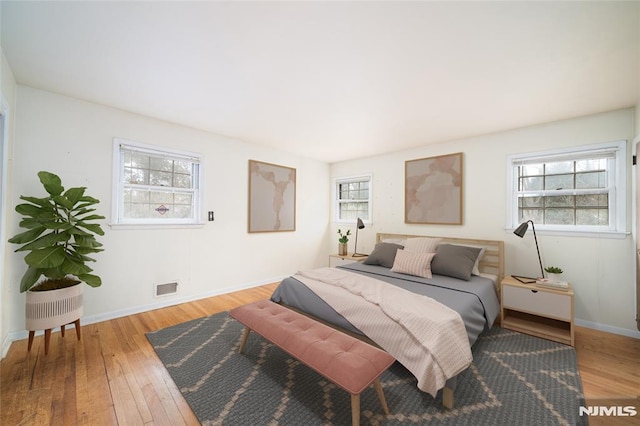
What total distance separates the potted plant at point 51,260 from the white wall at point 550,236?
4250 millimetres

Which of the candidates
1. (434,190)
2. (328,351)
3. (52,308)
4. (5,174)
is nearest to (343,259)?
(434,190)

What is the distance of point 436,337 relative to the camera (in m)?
1.65

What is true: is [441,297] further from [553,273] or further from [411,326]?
[553,273]

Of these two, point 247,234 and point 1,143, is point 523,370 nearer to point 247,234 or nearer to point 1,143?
point 247,234

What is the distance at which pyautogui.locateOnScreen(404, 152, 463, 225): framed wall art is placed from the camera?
380 centimetres

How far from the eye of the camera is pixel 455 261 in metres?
3.04

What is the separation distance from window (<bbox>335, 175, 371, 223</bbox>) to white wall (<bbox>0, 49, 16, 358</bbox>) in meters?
4.56

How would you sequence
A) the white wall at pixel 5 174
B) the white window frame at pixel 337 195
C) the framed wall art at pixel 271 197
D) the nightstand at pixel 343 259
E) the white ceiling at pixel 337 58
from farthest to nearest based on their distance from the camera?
the white window frame at pixel 337 195 < the nightstand at pixel 343 259 < the framed wall art at pixel 271 197 < the white wall at pixel 5 174 < the white ceiling at pixel 337 58

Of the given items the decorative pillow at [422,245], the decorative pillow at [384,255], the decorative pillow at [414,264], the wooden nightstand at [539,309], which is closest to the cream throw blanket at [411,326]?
the decorative pillow at [414,264]

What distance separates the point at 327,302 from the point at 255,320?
2.16ft

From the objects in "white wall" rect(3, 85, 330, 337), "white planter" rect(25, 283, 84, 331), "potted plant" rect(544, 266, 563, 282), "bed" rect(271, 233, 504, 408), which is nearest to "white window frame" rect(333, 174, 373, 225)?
"white wall" rect(3, 85, 330, 337)

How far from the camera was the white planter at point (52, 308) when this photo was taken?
7.06ft

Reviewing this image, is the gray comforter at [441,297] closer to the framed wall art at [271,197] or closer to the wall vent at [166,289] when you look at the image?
the wall vent at [166,289]

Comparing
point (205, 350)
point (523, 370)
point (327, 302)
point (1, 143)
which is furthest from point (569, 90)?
point (1, 143)
